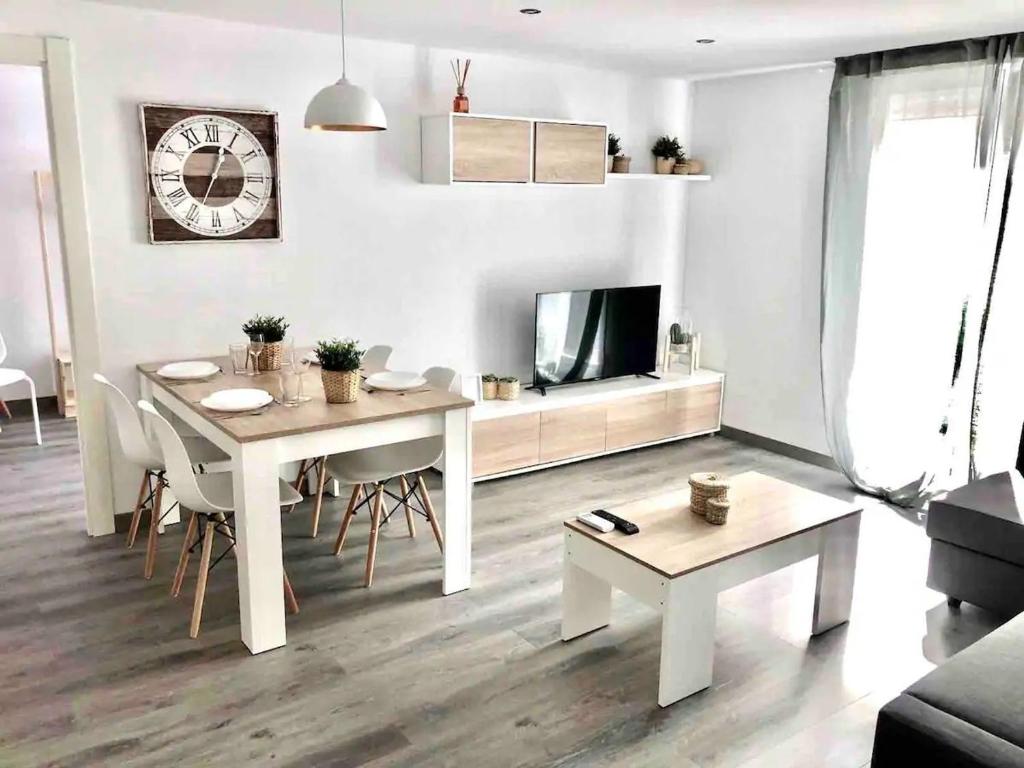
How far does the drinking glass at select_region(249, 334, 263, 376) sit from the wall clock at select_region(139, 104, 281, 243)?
67 cm

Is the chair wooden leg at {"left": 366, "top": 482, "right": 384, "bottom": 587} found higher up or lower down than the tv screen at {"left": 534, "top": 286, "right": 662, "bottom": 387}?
lower down

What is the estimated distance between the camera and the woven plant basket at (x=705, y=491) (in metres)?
3.03

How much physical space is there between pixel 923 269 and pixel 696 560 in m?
2.59

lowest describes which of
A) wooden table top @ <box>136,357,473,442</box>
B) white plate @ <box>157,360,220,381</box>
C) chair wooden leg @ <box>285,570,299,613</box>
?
chair wooden leg @ <box>285,570,299,613</box>

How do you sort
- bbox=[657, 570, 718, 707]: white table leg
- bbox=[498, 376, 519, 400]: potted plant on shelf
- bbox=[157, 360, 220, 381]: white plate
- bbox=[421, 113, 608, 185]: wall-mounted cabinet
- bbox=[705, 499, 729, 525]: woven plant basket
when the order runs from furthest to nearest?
1. bbox=[498, 376, 519, 400]: potted plant on shelf
2. bbox=[421, 113, 608, 185]: wall-mounted cabinet
3. bbox=[157, 360, 220, 381]: white plate
4. bbox=[705, 499, 729, 525]: woven plant basket
5. bbox=[657, 570, 718, 707]: white table leg

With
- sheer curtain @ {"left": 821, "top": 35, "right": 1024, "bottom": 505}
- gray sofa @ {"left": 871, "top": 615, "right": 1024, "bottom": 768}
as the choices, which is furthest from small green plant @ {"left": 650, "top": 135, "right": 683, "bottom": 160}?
gray sofa @ {"left": 871, "top": 615, "right": 1024, "bottom": 768}

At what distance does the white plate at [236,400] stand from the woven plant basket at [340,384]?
0.23 m

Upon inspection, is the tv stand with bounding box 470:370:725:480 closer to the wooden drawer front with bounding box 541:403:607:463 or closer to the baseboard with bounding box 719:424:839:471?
the wooden drawer front with bounding box 541:403:607:463

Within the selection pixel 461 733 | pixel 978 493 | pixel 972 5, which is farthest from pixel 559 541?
pixel 972 5

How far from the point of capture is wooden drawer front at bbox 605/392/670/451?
537cm

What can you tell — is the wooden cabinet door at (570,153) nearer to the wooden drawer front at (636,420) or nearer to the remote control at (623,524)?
the wooden drawer front at (636,420)

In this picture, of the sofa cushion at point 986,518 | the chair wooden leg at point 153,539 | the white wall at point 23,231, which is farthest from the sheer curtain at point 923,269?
the white wall at point 23,231

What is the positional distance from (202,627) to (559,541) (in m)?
1.69

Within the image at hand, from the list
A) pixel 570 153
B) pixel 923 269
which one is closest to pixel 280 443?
pixel 570 153
